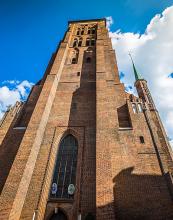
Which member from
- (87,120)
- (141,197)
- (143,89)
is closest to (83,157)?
(87,120)

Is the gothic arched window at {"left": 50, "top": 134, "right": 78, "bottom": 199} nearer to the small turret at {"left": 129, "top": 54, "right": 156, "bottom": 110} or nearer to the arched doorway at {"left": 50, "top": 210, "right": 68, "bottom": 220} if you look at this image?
the arched doorway at {"left": 50, "top": 210, "right": 68, "bottom": 220}

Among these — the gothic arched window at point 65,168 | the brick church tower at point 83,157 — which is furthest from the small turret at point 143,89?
the gothic arched window at point 65,168

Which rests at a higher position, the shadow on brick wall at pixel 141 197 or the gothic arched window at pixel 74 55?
the gothic arched window at pixel 74 55

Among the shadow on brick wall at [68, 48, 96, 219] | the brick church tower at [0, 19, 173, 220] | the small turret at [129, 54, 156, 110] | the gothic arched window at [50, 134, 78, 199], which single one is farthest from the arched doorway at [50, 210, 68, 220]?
the small turret at [129, 54, 156, 110]

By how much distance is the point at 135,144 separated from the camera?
11.2 meters

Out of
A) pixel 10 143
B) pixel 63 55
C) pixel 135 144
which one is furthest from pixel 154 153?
pixel 63 55

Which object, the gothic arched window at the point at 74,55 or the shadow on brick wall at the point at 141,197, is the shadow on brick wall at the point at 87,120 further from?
the shadow on brick wall at the point at 141,197

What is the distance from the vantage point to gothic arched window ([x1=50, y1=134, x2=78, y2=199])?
9680mm

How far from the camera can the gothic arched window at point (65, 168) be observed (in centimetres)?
968

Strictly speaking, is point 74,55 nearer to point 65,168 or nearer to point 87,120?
point 87,120

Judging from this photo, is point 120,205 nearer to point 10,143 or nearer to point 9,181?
point 9,181

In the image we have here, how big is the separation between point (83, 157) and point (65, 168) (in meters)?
1.18

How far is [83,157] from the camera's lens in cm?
1055

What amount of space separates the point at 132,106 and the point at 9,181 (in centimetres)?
924
